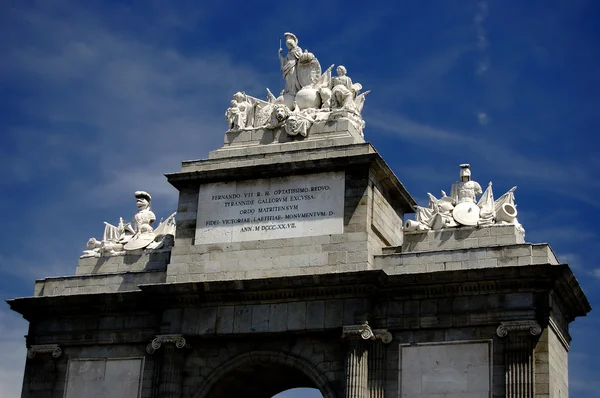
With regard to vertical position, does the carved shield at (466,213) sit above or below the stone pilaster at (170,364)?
above

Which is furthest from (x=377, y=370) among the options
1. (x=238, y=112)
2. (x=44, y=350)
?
(x=44, y=350)

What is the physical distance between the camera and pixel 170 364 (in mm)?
28906

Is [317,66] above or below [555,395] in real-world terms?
above

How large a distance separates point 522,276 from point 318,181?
5.63 metres

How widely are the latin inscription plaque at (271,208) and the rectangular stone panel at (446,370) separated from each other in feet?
11.6

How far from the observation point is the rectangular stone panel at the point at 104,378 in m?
29.8

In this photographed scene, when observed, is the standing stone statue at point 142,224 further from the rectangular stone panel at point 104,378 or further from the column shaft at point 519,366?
the column shaft at point 519,366

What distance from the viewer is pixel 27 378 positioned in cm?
3080

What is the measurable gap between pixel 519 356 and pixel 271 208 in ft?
23.3

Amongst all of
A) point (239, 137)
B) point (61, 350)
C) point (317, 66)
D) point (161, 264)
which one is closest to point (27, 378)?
point (61, 350)

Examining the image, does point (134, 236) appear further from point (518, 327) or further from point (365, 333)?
point (518, 327)

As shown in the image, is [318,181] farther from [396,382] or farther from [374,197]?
[396,382]

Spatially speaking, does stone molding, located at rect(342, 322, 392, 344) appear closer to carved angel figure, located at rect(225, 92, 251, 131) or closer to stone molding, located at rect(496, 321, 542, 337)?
stone molding, located at rect(496, 321, 542, 337)

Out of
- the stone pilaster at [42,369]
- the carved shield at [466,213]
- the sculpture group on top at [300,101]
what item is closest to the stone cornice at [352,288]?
the stone pilaster at [42,369]
